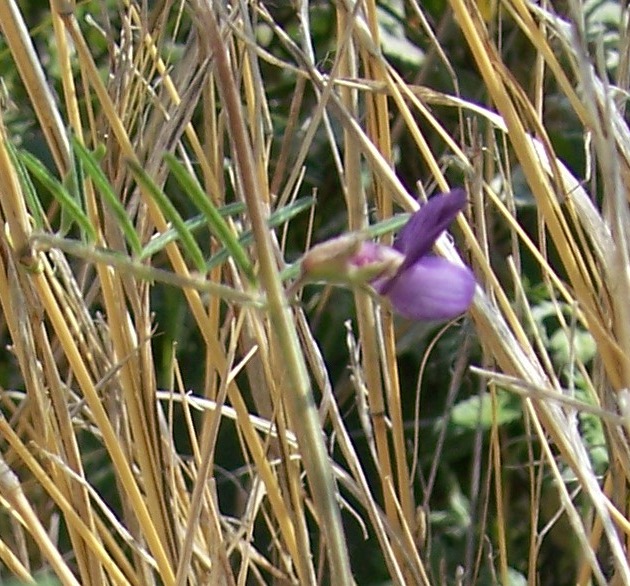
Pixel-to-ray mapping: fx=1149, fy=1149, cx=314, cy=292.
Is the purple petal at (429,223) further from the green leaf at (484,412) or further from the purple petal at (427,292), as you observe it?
the green leaf at (484,412)

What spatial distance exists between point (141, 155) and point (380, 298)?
1.02 ft

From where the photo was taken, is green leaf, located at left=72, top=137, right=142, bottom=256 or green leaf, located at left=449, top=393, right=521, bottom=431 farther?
green leaf, located at left=449, top=393, right=521, bottom=431

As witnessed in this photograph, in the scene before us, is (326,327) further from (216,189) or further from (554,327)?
(216,189)

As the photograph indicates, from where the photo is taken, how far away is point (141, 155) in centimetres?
60

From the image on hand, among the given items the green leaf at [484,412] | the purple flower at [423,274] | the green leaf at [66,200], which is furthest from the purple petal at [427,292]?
the green leaf at [484,412]

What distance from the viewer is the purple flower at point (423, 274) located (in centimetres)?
32

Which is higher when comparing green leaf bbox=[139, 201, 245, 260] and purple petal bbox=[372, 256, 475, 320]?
purple petal bbox=[372, 256, 475, 320]

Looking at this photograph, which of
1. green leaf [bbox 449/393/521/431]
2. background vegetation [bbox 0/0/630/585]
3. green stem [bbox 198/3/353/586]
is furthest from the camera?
green leaf [bbox 449/393/521/431]

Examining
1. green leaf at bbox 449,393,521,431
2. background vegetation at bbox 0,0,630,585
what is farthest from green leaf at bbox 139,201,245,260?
green leaf at bbox 449,393,521,431

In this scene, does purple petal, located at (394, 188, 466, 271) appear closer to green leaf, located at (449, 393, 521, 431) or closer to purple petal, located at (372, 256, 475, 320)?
purple petal, located at (372, 256, 475, 320)

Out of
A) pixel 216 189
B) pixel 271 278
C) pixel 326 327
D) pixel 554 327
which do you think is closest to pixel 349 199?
pixel 216 189

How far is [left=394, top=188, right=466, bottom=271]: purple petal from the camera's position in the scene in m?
0.33

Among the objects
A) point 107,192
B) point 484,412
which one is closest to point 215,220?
point 107,192

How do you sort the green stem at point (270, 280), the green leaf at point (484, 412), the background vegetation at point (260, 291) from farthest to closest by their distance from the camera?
the green leaf at point (484, 412), the background vegetation at point (260, 291), the green stem at point (270, 280)
